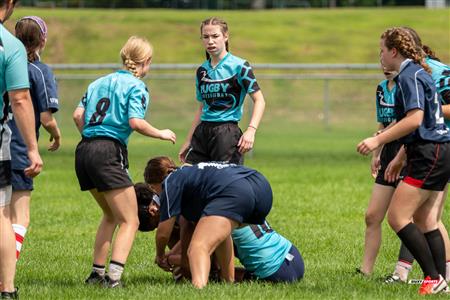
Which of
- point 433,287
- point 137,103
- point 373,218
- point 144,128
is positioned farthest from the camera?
point 373,218

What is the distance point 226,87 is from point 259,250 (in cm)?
187

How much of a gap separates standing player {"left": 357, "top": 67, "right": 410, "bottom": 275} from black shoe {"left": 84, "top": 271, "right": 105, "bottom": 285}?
2.13m

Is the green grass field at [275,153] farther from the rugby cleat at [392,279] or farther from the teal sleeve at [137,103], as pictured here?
the teal sleeve at [137,103]

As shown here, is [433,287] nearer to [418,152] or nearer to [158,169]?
[418,152]

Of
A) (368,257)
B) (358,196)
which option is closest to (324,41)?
(358,196)

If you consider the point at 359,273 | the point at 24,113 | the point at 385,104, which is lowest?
the point at 359,273

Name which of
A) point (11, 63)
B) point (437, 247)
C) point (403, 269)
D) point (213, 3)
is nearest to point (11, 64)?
point (11, 63)

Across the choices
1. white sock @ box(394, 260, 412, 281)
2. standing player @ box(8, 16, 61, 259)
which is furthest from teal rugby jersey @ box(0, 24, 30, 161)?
white sock @ box(394, 260, 412, 281)

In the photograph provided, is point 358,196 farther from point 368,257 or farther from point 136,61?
point 136,61

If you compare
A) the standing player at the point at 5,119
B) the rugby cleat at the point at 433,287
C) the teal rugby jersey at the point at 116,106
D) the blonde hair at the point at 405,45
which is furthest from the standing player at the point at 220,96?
the standing player at the point at 5,119

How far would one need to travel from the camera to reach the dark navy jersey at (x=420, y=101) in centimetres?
698

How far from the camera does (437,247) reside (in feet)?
24.2

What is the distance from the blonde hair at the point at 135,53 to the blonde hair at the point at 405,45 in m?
1.79

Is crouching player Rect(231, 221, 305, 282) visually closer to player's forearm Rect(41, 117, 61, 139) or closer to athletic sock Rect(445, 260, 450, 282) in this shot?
athletic sock Rect(445, 260, 450, 282)
